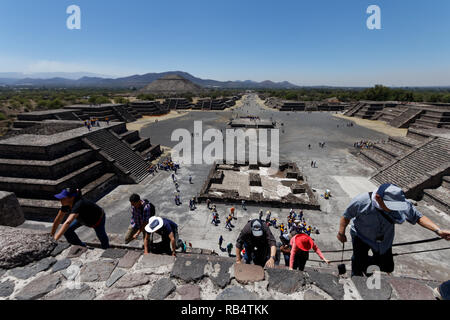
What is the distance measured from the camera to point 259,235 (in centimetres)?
392

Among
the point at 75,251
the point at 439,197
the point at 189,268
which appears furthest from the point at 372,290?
Answer: the point at 439,197

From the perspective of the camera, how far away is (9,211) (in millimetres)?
5887

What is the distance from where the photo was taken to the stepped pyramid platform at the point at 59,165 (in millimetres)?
12188

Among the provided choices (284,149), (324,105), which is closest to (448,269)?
(284,149)

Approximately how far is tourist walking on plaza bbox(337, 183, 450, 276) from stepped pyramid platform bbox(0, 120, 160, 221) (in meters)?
14.0

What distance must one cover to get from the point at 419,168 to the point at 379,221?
17.4 meters

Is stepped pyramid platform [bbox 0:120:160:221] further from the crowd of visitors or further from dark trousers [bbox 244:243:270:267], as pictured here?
dark trousers [bbox 244:243:270:267]

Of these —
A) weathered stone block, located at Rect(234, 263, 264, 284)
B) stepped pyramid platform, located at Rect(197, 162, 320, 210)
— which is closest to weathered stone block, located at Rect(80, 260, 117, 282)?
weathered stone block, located at Rect(234, 263, 264, 284)

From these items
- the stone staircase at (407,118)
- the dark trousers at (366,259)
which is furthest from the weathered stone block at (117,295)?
the stone staircase at (407,118)

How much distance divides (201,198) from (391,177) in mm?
15212

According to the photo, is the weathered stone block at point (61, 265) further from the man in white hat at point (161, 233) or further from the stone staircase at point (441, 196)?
the stone staircase at point (441, 196)

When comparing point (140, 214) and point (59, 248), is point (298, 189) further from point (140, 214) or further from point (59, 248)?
point (59, 248)

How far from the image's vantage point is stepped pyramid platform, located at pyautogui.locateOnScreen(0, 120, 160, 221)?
12188 mm

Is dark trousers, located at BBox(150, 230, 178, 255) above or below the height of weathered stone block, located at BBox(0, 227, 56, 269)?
below
